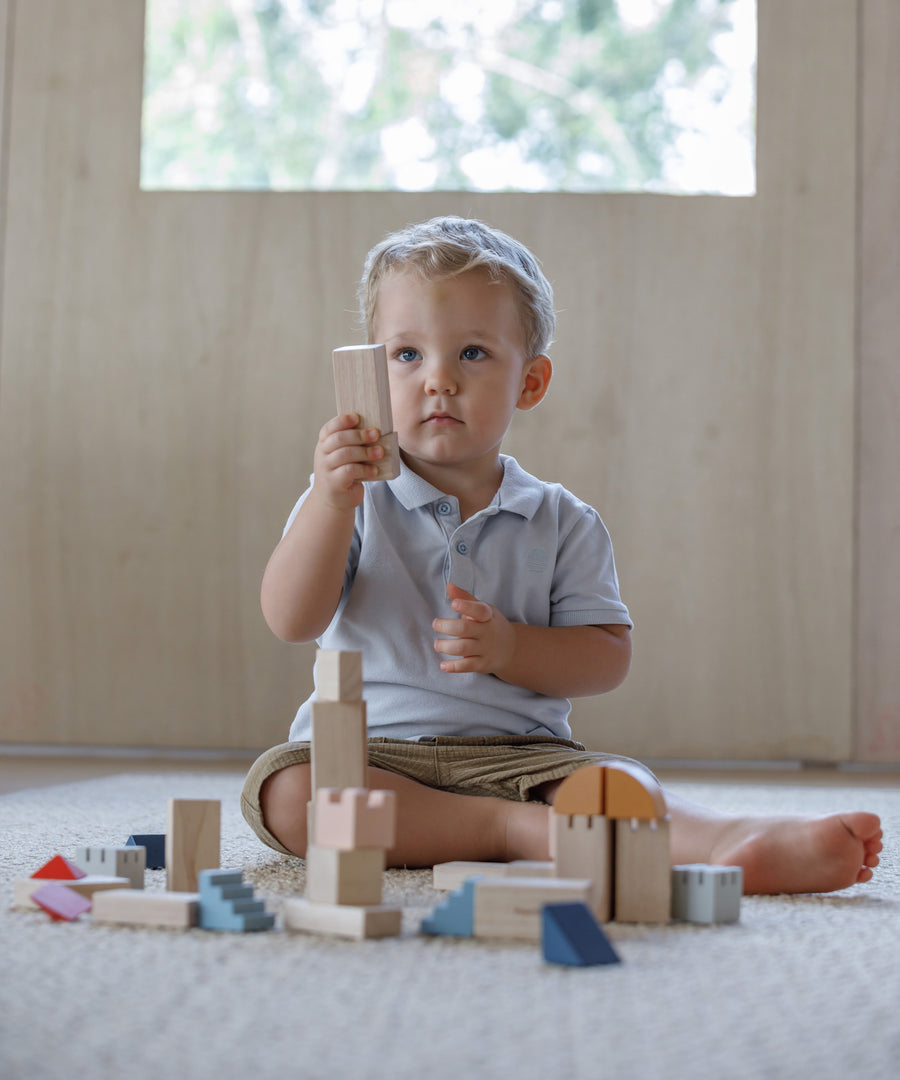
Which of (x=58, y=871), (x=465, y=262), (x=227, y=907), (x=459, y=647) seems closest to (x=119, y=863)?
(x=58, y=871)

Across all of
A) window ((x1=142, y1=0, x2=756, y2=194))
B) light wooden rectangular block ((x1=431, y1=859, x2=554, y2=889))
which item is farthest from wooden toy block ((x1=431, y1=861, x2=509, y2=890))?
window ((x1=142, y1=0, x2=756, y2=194))

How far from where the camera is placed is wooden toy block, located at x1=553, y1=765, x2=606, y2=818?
63cm

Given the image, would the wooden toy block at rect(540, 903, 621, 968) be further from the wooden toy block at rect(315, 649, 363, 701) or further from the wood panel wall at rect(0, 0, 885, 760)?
the wood panel wall at rect(0, 0, 885, 760)

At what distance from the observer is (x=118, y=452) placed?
5.87 ft

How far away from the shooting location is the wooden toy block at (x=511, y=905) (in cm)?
59

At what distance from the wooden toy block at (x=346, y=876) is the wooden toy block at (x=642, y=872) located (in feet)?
0.42

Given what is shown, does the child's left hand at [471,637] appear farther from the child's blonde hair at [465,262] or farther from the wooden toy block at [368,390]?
the child's blonde hair at [465,262]

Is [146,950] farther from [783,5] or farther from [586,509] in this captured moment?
[783,5]

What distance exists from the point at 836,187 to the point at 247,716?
1.14 metres

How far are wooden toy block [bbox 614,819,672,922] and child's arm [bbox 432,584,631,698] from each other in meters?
0.22

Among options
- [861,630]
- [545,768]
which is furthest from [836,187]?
[545,768]

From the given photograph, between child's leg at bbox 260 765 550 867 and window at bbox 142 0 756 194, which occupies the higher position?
window at bbox 142 0 756 194

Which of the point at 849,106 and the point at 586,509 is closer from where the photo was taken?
the point at 586,509

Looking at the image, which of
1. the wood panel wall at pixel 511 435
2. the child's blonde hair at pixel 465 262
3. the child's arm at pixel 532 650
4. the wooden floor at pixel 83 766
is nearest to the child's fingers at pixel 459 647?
the child's arm at pixel 532 650
